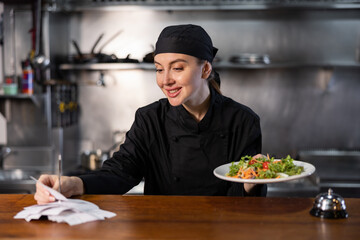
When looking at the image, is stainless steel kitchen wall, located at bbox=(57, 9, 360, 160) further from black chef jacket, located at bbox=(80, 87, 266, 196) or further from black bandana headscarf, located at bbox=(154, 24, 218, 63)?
black bandana headscarf, located at bbox=(154, 24, 218, 63)

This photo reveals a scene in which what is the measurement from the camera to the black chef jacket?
7.26 ft

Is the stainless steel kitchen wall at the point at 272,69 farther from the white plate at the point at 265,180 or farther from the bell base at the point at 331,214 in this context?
the bell base at the point at 331,214

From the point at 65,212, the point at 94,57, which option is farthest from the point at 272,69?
the point at 65,212

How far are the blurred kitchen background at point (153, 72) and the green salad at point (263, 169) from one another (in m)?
2.19

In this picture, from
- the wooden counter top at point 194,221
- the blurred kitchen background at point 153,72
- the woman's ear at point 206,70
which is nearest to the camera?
the wooden counter top at point 194,221

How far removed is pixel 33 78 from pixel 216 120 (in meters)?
2.20

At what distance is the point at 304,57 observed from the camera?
4320mm

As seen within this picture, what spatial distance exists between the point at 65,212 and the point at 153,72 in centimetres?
291

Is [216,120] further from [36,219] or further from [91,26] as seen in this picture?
[91,26]

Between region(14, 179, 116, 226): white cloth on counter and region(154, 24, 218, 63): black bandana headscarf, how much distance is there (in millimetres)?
710

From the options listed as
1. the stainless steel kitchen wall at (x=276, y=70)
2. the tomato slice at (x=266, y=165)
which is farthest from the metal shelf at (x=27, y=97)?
the tomato slice at (x=266, y=165)

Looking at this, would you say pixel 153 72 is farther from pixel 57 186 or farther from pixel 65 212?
pixel 65 212

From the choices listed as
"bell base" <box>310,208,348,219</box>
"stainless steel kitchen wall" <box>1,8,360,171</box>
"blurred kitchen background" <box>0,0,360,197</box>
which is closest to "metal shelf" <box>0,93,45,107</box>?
"blurred kitchen background" <box>0,0,360,197</box>

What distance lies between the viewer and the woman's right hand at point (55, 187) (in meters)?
1.66
